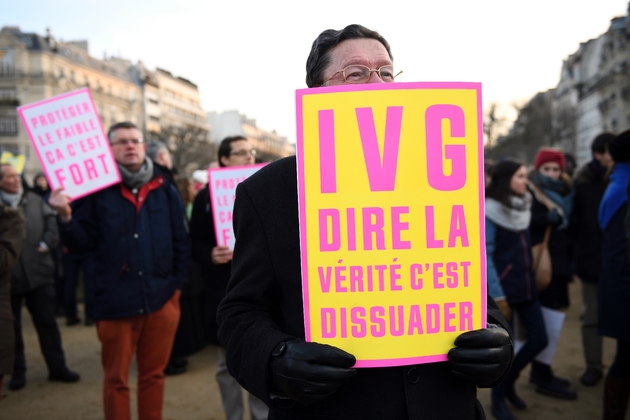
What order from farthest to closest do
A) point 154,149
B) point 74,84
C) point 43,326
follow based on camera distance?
point 74,84 → point 154,149 → point 43,326

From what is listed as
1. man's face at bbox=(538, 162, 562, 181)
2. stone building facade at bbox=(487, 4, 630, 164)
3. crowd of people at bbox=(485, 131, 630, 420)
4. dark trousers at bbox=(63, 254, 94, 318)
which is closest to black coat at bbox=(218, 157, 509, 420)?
crowd of people at bbox=(485, 131, 630, 420)

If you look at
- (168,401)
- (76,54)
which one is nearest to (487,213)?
(168,401)

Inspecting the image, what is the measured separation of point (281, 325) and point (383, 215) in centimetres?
51

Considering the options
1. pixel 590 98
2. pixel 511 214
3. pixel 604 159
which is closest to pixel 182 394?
pixel 511 214

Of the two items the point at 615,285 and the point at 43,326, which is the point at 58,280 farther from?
the point at 615,285

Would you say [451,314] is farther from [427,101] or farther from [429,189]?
[427,101]

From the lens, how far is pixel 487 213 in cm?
391

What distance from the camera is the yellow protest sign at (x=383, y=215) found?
1.21m

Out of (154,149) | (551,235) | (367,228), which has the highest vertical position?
(154,149)

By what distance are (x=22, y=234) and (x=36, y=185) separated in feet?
19.4

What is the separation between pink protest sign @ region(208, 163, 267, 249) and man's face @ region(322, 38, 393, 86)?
7.22 feet

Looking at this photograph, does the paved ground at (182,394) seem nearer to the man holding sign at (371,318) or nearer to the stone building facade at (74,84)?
the man holding sign at (371,318)

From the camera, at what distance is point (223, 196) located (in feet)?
11.9

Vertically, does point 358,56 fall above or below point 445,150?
above
